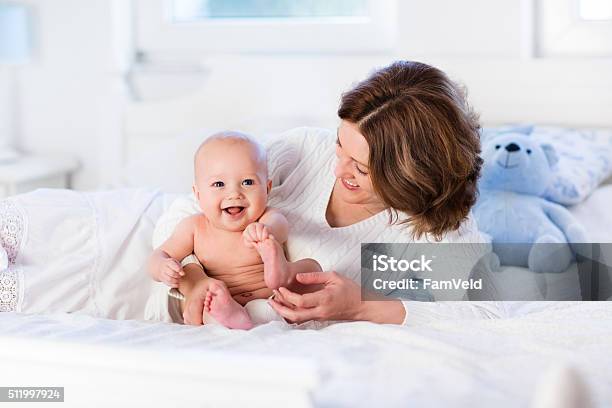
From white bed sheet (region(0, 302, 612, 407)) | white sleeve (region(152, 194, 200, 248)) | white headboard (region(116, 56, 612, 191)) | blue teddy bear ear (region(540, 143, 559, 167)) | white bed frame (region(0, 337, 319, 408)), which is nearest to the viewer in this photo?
white bed frame (region(0, 337, 319, 408))

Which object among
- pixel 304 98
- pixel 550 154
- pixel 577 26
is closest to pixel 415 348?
pixel 550 154

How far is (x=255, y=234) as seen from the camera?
145 centimetres

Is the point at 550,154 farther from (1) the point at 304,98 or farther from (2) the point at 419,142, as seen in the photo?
(1) the point at 304,98

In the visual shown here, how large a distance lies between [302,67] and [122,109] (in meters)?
0.57

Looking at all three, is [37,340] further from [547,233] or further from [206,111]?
[206,111]

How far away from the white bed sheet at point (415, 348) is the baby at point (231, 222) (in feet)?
0.45

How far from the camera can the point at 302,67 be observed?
250 centimetres

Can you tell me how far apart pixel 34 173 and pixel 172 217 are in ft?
3.48

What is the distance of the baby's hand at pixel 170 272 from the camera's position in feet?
4.87

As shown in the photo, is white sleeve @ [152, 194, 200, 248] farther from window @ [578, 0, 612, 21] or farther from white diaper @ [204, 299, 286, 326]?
window @ [578, 0, 612, 21]

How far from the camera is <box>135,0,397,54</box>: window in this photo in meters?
2.65

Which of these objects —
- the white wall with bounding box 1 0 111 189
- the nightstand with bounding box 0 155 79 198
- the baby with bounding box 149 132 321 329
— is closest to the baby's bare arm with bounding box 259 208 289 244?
the baby with bounding box 149 132 321 329

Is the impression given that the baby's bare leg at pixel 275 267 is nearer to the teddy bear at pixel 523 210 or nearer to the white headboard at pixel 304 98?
the teddy bear at pixel 523 210

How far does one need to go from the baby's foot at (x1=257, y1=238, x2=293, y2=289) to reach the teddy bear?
628mm
